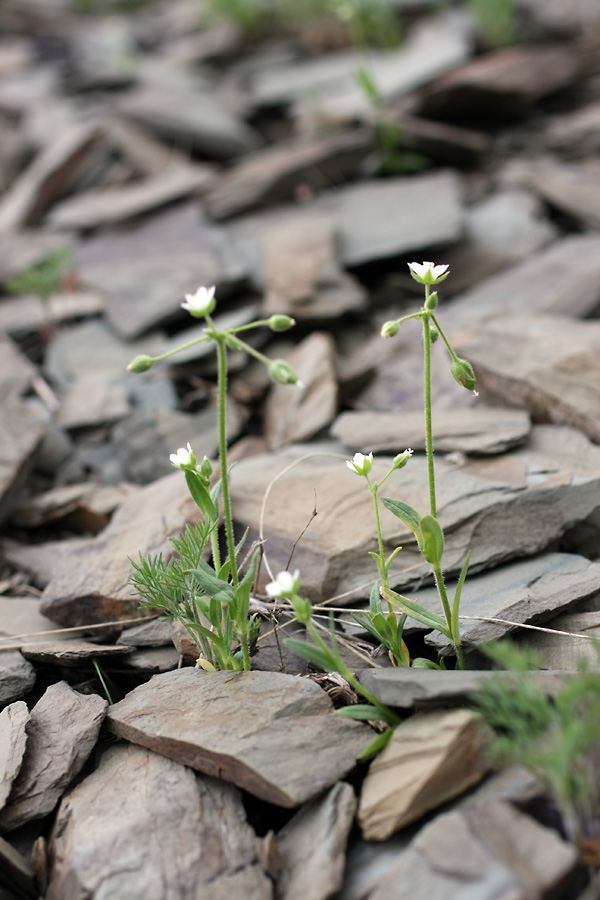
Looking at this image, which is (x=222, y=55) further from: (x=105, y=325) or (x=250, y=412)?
(x=250, y=412)

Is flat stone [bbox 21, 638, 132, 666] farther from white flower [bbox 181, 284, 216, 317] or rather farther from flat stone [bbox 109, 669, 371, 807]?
white flower [bbox 181, 284, 216, 317]

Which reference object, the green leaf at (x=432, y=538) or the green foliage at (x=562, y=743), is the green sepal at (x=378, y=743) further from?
the green leaf at (x=432, y=538)

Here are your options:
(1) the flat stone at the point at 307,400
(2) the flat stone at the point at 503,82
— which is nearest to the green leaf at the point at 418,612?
(1) the flat stone at the point at 307,400

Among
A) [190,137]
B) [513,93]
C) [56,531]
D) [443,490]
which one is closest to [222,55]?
[190,137]

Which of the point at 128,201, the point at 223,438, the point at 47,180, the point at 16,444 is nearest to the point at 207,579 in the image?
the point at 223,438

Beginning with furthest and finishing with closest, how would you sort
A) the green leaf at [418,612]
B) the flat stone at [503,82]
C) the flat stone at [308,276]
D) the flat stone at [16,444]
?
1. the flat stone at [503,82]
2. the flat stone at [308,276]
3. the flat stone at [16,444]
4. the green leaf at [418,612]

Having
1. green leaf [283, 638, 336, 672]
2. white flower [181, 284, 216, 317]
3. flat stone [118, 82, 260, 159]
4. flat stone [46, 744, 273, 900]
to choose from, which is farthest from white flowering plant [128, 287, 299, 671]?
flat stone [118, 82, 260, 159]
